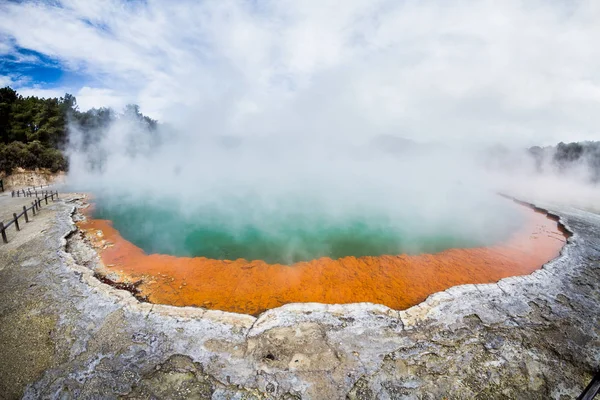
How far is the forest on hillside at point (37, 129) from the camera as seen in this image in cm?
1862

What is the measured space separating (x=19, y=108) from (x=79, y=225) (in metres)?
21.5

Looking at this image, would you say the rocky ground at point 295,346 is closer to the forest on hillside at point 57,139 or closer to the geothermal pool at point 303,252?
the geothermal pool at point 303,252

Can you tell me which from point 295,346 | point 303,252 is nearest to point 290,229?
point 303,252

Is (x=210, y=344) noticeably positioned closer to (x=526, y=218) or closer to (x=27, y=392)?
(x=27, y=392)

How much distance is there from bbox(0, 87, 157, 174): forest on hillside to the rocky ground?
62.8 feet

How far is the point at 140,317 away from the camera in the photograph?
444 cm

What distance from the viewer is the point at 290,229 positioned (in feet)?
35.1

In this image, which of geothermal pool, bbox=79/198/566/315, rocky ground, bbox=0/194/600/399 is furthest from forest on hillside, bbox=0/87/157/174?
rocky ground, bbox=0/194/600/399

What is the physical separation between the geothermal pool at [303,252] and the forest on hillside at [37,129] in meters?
11.5

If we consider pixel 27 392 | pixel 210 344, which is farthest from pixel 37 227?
pixel 210 344

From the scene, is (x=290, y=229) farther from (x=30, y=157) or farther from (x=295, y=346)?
(x=30, y=157)

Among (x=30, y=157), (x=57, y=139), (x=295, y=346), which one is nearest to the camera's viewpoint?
(x=295, y=346)

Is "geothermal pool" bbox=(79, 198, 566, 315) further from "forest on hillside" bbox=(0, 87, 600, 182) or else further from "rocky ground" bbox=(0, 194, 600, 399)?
"forest on hillside" bbox=(0, 87, 600, 182)

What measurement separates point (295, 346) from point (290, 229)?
6805mm
